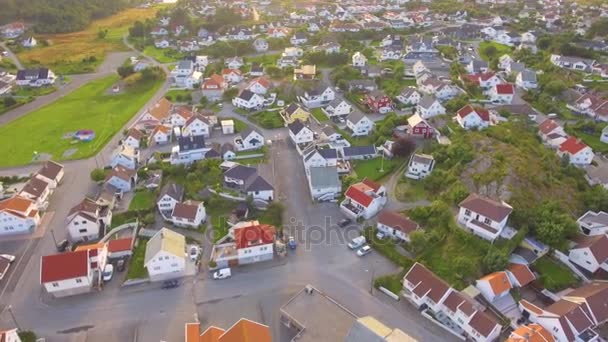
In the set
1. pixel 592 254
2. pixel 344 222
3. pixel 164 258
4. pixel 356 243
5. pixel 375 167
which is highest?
pixel 164 258

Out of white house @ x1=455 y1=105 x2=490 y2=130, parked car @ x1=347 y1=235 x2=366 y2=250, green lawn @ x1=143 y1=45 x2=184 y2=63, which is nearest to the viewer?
parked car @ x1=347 y1=235 x2=366 y2=250

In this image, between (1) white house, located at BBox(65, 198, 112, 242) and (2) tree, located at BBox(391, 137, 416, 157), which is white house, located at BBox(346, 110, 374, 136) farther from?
(1) white house, located at BBox(65, 198, 112, 242)

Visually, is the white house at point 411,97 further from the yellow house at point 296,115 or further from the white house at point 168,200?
the white house at point 168,200

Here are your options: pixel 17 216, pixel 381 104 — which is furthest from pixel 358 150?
pixel 17 216

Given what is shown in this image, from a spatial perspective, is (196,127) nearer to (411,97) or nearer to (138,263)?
(138,263)

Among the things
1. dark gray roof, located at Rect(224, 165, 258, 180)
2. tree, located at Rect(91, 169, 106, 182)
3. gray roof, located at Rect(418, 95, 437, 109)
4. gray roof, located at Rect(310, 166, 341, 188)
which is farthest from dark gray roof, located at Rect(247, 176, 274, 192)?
gray roof, located at Rect(418, 95, 437, 109)

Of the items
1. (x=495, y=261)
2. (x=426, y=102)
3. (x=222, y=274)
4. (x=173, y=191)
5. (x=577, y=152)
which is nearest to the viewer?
(x=495, y=261)
